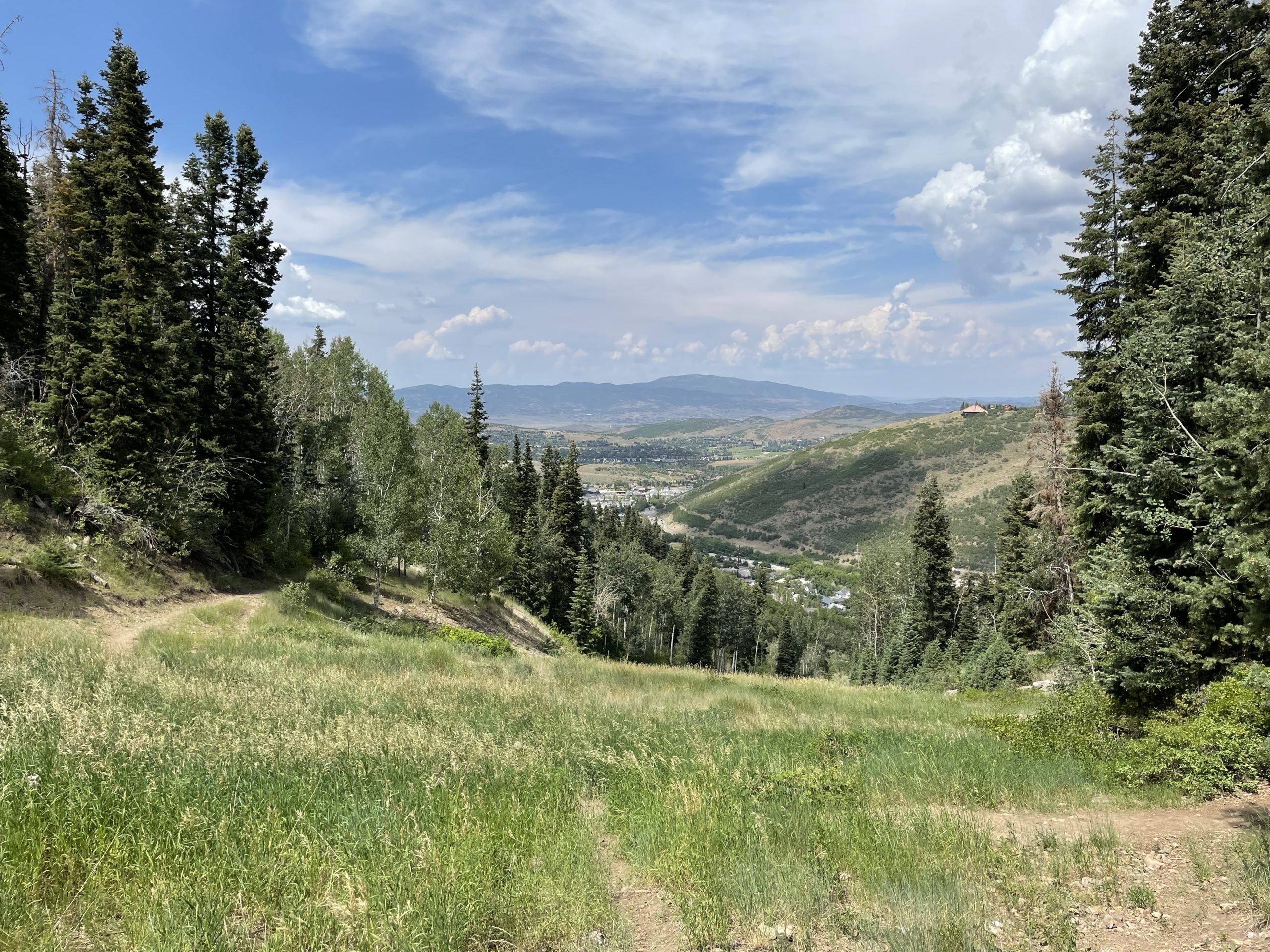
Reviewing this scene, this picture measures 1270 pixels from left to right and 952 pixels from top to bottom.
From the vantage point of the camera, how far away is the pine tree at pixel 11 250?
22.0 metres

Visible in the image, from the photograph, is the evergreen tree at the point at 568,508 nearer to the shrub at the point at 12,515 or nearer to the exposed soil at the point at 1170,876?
the shrub at the point at 12,515

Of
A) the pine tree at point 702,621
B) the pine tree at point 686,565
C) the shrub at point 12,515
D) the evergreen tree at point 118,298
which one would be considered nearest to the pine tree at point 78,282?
the evergreen tree at point 118,298

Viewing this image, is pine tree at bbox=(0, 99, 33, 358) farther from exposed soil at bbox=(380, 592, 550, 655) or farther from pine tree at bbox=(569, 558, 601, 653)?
pine tree at bbox=(569, 558, 601, 653)

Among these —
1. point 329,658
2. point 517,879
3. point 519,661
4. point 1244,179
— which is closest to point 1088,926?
point 517,879

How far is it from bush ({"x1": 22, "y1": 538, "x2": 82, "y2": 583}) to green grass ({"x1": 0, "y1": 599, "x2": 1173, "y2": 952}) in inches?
331

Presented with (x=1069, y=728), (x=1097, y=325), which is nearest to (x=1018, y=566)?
(x=1097, y=325)

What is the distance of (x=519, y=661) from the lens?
20094mm

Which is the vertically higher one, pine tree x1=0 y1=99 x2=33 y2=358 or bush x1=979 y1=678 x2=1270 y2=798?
pine tree x1=0 y1=99 x2=33 y2=358

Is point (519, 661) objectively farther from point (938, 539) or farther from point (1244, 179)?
point (938, 539)

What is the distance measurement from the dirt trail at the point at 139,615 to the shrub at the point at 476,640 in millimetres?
7035

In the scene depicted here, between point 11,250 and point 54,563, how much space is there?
1464 centimetres

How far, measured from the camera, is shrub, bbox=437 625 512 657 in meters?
23.3

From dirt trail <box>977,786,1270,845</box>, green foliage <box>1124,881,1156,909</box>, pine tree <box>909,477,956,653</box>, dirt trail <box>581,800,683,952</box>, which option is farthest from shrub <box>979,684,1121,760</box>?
pine tree <box>909,477,956,653</box>

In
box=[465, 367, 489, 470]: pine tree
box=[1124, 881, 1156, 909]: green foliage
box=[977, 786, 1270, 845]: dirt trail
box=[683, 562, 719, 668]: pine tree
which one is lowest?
box=[683, 562, 719, 668]: pine tree
